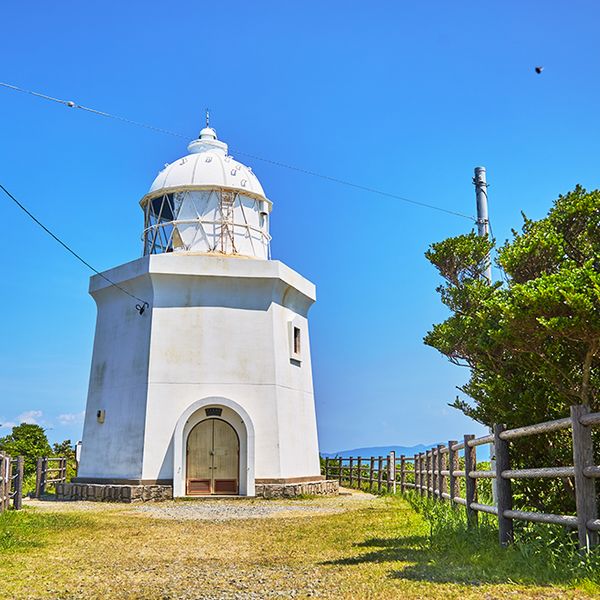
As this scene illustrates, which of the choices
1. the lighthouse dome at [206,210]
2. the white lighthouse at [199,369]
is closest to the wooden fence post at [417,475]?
the white lighthouse at [199,369]

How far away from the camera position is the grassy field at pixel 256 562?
5535 millimetres

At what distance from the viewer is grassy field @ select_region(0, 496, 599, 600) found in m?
5.54

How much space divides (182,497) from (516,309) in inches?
453

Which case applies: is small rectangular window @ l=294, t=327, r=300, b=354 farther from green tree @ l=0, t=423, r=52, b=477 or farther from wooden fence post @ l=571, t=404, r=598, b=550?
wooden fence post @ l=571, t=404, r=598, b=550

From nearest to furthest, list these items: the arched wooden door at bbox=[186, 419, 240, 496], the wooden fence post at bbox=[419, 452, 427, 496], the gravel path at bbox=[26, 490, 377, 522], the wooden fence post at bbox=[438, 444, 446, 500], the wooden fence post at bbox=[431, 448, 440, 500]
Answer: the wooden fence post at bbox=[438, 444, 446, 500]
the gravel path at bbox=[26, 490, 377, 522]
the wooden fence post at bbox=[431, 448, 440, 500]
the wooden fence post at bbox=[419, 452, 427, 496]
the arched wooden door at bbox=[186, 419, 240, 496]

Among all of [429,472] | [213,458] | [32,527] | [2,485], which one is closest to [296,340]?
[213,458]

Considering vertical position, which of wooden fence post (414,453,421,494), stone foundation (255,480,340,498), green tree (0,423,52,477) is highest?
green tree (0,423,52,477)

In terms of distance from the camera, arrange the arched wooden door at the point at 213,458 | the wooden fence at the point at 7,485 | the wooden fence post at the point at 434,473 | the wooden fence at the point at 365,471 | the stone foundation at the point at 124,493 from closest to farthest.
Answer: the wooden fence at the point at 7,485 < the wooden fence post at the point at 434,473 < the stone foundation at the point at 124,493 < the arched wooden door at the point at 213,458 < the wooden fence at the point at 365,471

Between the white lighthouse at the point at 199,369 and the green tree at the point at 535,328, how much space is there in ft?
29.4

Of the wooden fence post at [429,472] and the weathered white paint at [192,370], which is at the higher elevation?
the weathered white paint at [192,370]

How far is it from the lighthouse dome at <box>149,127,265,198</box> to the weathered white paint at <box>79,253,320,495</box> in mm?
2229

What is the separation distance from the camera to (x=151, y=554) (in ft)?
25.6

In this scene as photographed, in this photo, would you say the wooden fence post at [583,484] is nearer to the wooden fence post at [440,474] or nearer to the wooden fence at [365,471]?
the wooden fence post at [440,474]

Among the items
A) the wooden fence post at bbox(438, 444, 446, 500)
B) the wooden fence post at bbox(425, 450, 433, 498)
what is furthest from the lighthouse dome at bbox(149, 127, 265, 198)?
the wooden fence post at bbox(438, 444, 446, 500)
